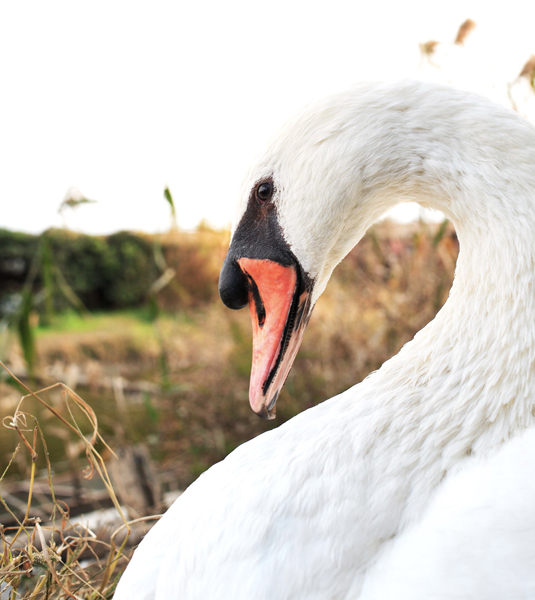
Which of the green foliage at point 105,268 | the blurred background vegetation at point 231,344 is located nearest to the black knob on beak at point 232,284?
the blurred background vegetation at point 231,344

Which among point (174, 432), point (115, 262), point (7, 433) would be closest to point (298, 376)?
point (174, 432)

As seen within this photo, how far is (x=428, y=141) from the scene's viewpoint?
78 cm

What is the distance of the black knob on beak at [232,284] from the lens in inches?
34.7

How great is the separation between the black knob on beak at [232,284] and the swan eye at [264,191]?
0.12 m

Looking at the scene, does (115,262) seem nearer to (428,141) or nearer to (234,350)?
(234,350)

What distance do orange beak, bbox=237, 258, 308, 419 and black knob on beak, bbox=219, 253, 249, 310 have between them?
0.01 meters

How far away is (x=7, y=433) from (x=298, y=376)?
373cm

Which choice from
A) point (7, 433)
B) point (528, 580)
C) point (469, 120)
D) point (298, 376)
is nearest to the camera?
point (528, 580)

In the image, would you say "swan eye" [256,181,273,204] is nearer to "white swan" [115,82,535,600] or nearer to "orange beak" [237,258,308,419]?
"white swan" [115,82,535,600]

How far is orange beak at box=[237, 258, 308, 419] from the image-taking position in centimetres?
86

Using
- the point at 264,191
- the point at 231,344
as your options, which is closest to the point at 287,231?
the point at 264,191

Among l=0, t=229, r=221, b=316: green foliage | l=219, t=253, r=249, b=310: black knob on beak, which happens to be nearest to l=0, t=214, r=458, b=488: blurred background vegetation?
l=219, t=253, r=249, b=310: black knob on beak

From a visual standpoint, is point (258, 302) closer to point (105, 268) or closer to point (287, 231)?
point (287, 231)

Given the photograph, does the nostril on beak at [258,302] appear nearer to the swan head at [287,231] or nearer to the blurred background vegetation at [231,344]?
the swan head at [287,231]
